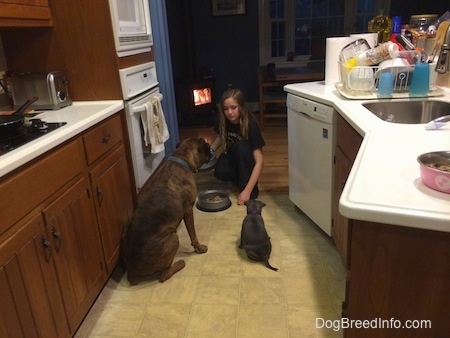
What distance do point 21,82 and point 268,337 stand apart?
1.80 meters

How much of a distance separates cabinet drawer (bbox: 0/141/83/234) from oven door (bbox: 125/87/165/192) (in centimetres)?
61

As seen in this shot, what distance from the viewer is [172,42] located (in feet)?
17.4

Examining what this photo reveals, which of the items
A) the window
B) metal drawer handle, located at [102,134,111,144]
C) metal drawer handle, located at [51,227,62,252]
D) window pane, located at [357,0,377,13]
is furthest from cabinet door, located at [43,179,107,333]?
window pane, located at [357,0,377,13]

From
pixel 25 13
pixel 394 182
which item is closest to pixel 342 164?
pixel 394 182

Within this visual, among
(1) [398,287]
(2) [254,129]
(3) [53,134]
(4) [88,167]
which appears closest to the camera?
(1) [398,287]

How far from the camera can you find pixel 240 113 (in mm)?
2789

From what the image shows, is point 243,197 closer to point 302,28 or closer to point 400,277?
point 400,277

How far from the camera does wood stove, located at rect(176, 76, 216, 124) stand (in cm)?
518

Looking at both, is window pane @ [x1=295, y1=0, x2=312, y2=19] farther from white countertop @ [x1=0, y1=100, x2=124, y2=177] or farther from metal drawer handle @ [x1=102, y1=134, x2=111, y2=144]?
metal drawer handle @ [x1=102, y1=134, x2=111, y2=144]

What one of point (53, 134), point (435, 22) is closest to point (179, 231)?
point (53, 134)

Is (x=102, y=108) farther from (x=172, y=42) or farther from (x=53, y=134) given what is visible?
(x=172, y=42)

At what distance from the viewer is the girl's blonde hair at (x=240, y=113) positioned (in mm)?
2738

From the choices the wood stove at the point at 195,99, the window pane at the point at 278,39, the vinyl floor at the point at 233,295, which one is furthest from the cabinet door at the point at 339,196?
the window pane at the point at 278,39

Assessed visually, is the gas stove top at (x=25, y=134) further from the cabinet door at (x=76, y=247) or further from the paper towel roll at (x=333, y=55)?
the paper towel roll at (x=333, y=55)
